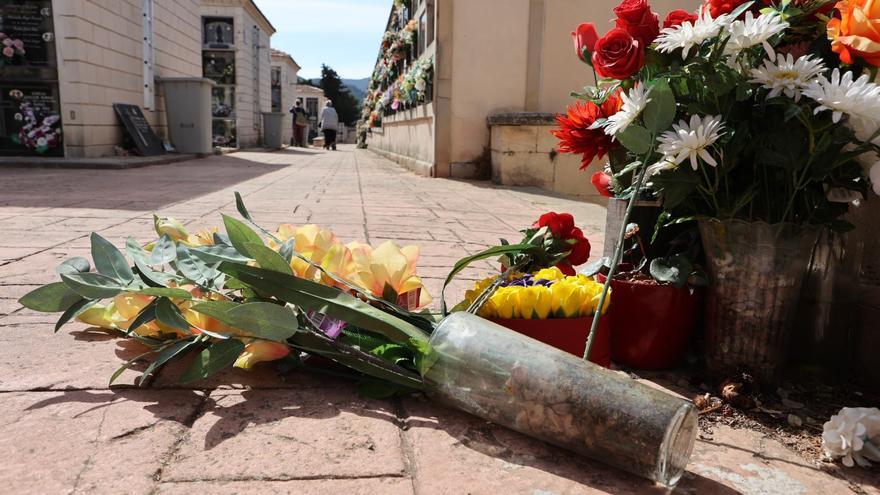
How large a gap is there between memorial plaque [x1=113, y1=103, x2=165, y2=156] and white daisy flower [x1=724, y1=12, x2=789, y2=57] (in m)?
11.0

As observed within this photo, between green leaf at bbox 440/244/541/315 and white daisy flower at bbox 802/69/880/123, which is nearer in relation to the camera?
white daisy flower at bbox 802/69/880/123

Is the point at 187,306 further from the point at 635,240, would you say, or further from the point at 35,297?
the point at 635,240

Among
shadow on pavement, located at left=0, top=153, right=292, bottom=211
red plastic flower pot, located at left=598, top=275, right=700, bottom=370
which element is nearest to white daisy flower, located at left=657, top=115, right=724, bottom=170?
red plastic flower pot, located at left=598, top=275, right=700, bottom=370

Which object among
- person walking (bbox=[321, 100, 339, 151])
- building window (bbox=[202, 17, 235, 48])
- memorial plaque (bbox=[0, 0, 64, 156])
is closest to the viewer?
memorial plaque (bbox=[0, 0, 64, 156])

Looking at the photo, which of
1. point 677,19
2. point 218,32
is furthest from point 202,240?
point 218,32

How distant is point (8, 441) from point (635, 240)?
1.53 metres

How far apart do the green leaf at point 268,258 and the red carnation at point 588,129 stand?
0.81m

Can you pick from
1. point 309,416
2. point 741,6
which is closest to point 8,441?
point 309,416

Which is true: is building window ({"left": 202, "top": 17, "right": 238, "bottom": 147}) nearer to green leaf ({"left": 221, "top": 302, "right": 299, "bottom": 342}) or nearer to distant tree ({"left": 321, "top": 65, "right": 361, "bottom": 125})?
green leaf ({"left": 221, "top": 302, "right": 299, "bottom": 342})

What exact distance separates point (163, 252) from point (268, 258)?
1.06 ft

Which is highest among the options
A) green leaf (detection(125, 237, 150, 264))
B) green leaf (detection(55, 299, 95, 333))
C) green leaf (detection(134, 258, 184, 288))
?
green leaf (detection(125, 237, 150, 264))

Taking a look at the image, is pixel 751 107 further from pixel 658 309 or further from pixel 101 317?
pixel 101 317

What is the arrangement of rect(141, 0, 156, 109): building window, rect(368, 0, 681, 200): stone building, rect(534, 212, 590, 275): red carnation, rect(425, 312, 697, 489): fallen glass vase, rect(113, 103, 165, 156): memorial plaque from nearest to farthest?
rect(425, 312, 697, 489): fallen glass vase
rect(534, 212, 590, 275): red carnation
rect(368, 0, 681, 200): stone building
rect(113, 103, 165, 156): memorial plaque
rect(141, 0, 156, 109): building window

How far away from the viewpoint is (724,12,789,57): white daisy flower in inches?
52.7
